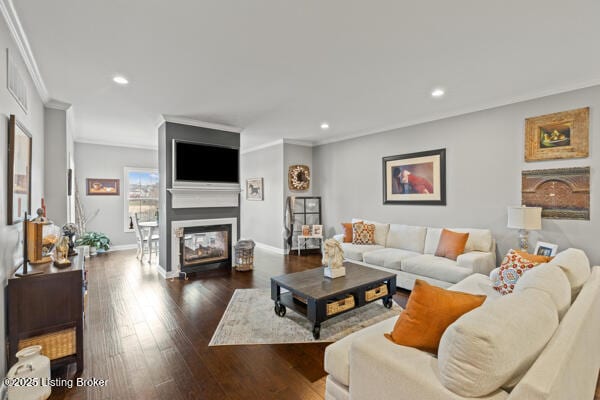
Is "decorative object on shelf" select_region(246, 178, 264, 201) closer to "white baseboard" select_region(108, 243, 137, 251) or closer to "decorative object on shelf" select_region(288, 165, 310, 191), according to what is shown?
"decorative object on shelf" select_region(288, 165, 310, 191)

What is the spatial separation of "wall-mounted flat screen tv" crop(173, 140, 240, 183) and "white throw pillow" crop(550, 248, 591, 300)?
452 centimetres

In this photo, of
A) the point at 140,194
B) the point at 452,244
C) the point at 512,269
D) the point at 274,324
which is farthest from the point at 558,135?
the point at 140,194

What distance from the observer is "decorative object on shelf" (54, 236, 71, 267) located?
2227 millimetres

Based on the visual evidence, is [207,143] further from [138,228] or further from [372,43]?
[372,43]

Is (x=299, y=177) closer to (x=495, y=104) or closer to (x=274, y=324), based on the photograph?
(x=495, y=104)

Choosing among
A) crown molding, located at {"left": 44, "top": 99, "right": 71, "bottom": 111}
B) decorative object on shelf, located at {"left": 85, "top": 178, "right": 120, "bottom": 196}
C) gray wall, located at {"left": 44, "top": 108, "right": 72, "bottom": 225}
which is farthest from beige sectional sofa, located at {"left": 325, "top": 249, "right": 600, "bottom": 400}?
decorative object on shelf, located at {"left": 85, "top": 178, "right": 120, "bottom": 196}

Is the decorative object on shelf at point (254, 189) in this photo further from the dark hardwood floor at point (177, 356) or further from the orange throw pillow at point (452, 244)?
the orange throw pillow at point (452, 244)

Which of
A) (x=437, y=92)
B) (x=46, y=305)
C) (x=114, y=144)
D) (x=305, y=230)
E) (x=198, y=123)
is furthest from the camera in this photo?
(x=114, y=144)

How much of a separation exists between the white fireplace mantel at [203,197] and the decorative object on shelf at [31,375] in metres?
2.86

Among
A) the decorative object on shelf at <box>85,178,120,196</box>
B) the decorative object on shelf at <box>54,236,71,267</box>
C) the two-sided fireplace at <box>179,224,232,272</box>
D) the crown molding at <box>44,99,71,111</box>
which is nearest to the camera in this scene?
the decorative object on shelf at <box>54,236,71,267</box>

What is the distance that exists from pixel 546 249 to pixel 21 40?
5.57 meters

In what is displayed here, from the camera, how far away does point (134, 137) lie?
20.0 feet

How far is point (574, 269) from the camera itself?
1942 mm

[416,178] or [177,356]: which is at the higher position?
[416,178]
